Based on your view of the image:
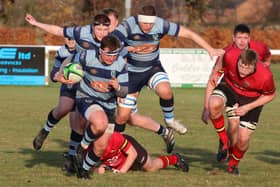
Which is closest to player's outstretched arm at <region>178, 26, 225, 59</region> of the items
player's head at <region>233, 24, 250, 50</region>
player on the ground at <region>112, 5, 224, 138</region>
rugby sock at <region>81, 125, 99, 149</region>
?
player on the ground at <region>112, 5, 224, 138</region>

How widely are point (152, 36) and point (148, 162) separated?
203 centimetres

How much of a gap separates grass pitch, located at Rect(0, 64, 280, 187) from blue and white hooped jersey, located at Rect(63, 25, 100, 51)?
162cm

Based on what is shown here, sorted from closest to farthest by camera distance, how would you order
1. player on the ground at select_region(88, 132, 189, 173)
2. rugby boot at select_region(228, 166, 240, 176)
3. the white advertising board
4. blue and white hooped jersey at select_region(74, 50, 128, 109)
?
1. blue and white hooped jersey at select_region(74, 50, 128, 109)
2. player on the ground at select_region(88, 132, 189, 173)
3. rugby boot at select_region(228, 166, 240, 176)
4. the white advertising board

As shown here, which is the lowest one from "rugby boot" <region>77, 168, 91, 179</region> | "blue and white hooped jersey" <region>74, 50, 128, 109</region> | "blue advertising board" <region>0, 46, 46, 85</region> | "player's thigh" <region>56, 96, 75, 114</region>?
"blue advertising board" <region>0, 46, 46, 85</region>

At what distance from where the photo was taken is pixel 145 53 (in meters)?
11.7

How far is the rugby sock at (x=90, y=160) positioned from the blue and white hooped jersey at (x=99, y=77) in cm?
59

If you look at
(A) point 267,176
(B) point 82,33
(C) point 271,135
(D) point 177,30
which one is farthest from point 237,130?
(C) point 271,135

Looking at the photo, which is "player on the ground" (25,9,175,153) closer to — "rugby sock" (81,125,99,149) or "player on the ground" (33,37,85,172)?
"player on the ground" (33,37,85,172)

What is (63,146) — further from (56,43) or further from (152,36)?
(56,43)

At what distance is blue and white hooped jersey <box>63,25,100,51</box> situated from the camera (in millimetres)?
10570


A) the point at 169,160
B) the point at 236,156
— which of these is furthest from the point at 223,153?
the point at 169,160

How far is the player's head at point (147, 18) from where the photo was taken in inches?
448

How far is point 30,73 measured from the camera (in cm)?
2608

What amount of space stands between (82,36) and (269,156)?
360cm
